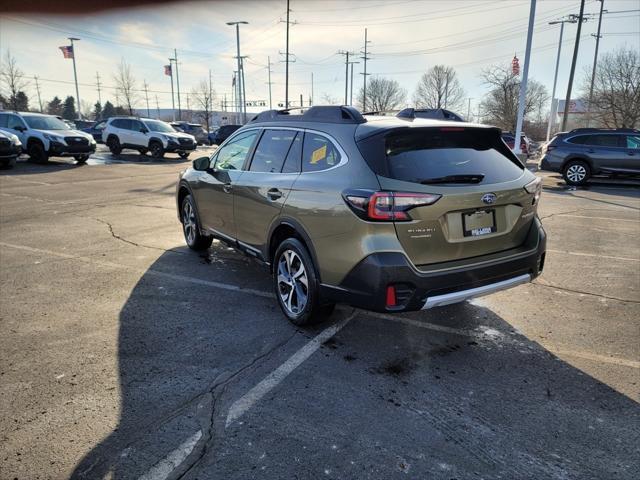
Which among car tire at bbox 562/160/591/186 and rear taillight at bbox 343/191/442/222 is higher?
rear taillight at bbox 343/191/442/222

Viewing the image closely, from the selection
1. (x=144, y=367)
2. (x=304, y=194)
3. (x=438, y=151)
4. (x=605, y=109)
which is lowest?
(x=144, y=367)

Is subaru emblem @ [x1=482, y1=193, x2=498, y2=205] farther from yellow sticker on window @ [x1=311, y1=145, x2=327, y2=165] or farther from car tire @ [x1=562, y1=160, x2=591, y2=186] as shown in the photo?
car tire @ [x1=562, y1=160, x2=591, y2=186]

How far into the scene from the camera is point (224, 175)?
17.2 ft

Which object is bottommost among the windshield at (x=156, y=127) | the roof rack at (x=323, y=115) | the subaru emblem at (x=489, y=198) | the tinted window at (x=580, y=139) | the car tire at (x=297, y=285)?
the car tire at (x=297, y=285)

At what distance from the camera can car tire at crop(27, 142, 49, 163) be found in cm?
1825

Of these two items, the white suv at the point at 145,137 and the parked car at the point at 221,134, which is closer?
the white suv at the point at 145,137

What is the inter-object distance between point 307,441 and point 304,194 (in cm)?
191

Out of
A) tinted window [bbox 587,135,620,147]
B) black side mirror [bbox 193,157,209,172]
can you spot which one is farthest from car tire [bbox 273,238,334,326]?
tinted window [bbox 587,135,620,147]

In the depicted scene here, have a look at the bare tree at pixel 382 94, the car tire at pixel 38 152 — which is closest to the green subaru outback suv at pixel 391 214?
the car tire at pixel 38 152

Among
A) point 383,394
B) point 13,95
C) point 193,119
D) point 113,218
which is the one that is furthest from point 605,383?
point 193,119

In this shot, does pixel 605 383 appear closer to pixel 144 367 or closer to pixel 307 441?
pixel 307 441

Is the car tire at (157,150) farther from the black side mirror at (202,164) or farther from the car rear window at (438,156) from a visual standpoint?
the car rear window at (438,156)

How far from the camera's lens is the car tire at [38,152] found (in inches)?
719

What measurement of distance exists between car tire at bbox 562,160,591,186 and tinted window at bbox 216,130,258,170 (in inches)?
526
